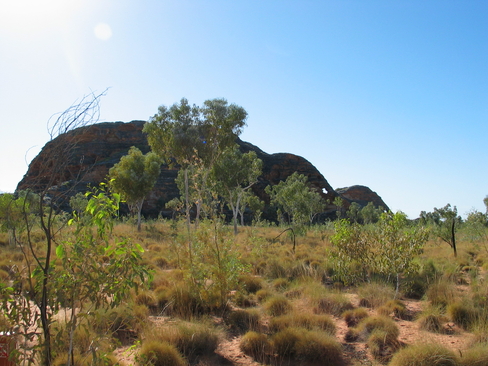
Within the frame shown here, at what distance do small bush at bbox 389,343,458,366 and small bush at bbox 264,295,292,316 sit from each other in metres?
2.45

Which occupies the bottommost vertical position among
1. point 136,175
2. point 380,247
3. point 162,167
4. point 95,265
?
point 380,247

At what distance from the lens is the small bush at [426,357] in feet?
14.5

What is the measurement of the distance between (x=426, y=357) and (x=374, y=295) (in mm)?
3190

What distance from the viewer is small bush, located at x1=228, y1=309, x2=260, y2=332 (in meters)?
6.19

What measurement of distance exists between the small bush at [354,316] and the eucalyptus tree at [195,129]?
9373 mm

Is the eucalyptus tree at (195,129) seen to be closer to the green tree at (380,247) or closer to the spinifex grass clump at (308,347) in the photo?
the green tree at (380,247)

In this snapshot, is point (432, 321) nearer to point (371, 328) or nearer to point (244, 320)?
point (371, 328)

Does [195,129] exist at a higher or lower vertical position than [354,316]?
higher

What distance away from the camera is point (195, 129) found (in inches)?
597

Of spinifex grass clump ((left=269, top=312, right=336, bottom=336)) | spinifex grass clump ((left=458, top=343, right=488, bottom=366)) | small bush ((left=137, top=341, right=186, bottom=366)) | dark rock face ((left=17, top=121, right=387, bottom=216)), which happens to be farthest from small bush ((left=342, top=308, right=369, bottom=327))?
dark rock face ((left=17, top=121, right=387, bottom=216))

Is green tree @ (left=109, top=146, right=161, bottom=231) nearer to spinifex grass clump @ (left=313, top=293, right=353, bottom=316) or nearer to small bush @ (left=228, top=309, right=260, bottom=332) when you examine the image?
small bush @ (left=228, top=309, right=260, bottom=332)

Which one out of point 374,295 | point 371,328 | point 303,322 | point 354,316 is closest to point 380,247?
point 374,295

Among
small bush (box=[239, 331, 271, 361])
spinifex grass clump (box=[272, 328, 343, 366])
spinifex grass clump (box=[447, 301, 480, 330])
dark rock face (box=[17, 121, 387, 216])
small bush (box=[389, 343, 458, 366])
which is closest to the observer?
small bush (box=[389, 343, 458, 366])

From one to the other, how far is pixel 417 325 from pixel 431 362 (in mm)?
1827
